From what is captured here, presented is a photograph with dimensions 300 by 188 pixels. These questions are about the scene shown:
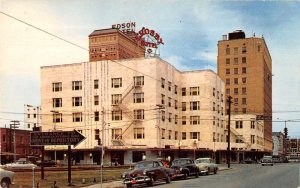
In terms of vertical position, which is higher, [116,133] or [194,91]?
[194,91]

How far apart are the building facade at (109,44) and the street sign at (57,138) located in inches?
3627

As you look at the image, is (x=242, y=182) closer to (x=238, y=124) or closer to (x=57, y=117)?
(x=57, y=117)

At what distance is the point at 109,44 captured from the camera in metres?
121

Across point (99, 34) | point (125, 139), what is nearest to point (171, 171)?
point (125, 139)

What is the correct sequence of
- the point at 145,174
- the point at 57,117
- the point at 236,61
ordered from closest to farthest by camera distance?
the point at 145,174 → the point at 57,117 → the point at 236,61

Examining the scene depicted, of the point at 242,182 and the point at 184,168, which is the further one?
the point at 184,168

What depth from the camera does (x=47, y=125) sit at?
7638 centimetres

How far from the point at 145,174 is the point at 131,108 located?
44.3 metres

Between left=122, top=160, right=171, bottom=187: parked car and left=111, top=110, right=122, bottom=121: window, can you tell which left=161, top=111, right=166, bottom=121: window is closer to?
left=111, top=110, right=122, bottom=121: window

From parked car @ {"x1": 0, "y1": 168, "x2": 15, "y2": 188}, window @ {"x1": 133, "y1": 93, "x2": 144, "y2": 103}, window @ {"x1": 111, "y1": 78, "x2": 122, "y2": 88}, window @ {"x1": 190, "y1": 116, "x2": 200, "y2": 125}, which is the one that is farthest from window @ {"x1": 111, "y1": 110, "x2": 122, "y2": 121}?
parked car @ {"x1": 0, "y1": 168, "x2": 15, "y2": 188}

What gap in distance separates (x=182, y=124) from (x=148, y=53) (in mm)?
15012

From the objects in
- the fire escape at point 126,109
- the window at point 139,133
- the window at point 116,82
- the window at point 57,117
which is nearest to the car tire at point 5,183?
the fire escape at point 126,109

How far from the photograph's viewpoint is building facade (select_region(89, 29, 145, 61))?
12050cm

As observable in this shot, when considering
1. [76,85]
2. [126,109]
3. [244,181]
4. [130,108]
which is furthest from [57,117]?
[244,181]
